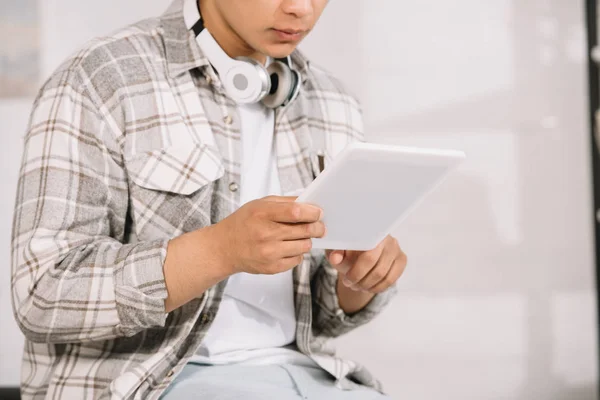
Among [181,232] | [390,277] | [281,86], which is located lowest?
[390,277]

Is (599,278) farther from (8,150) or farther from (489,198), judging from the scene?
(8,150)

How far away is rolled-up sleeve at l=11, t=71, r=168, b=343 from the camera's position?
0.94 metres

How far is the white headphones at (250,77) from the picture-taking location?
3.67ft

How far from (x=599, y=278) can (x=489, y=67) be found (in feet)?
2.20

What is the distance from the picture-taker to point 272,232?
854 mm

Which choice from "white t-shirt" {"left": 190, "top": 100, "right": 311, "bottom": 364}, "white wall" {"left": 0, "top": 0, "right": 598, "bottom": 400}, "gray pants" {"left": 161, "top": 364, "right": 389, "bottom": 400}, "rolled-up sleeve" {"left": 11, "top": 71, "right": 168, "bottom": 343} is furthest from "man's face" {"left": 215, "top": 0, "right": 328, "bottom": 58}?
"white wall" {"left": 0, "top": 0, "right": 598, "bottom": 400}

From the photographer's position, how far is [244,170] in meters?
1.16

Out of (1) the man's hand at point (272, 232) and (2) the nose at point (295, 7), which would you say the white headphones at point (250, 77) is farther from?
(1) the man's hand at point (272, 232)

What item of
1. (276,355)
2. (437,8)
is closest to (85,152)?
(276,355)

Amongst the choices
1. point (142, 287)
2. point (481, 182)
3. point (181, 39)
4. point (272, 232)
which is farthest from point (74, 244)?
point (481, 182)

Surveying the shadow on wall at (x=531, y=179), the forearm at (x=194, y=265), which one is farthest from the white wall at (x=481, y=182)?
the forearm at (x=194, y=265)

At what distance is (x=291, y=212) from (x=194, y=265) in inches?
6.4

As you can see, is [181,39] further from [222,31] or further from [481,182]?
[481,182]

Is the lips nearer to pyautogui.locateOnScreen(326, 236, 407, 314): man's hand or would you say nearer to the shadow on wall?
pyautogui.locateOnScreen(326, 236, 407, 314): man's hand
